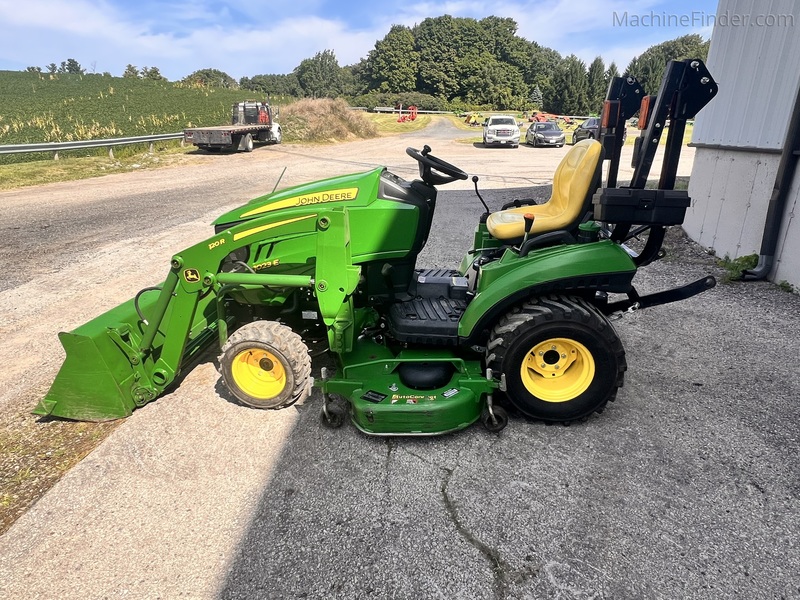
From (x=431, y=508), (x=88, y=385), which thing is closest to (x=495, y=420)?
(x=431, y=508)

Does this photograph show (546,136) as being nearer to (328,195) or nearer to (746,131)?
(746,131)

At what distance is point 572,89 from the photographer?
5303 centimetres

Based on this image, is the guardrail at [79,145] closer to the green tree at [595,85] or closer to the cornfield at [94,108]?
the cornfield at [94,108]

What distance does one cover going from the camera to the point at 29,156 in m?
15.7

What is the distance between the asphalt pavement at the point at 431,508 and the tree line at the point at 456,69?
58.4 m

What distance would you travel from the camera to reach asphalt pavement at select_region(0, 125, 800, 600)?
205 cm

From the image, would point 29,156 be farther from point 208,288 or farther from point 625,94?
point 625,94

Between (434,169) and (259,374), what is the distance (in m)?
1.72

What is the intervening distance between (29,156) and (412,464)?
713 inches

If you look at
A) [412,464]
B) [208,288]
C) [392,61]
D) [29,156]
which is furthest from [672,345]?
[392,61]

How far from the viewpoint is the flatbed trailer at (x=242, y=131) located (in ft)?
59.8

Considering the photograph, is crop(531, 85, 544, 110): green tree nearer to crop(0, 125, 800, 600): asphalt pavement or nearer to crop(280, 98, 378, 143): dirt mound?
crop(280, 98, 378, 143): dirt mound

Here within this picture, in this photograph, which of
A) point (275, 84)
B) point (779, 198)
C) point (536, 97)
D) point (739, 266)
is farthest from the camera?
point (275, 84)

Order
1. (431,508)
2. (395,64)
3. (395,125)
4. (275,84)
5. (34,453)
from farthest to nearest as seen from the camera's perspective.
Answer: (275,84), (395,64), (395,125), (34,453), (431,508)
